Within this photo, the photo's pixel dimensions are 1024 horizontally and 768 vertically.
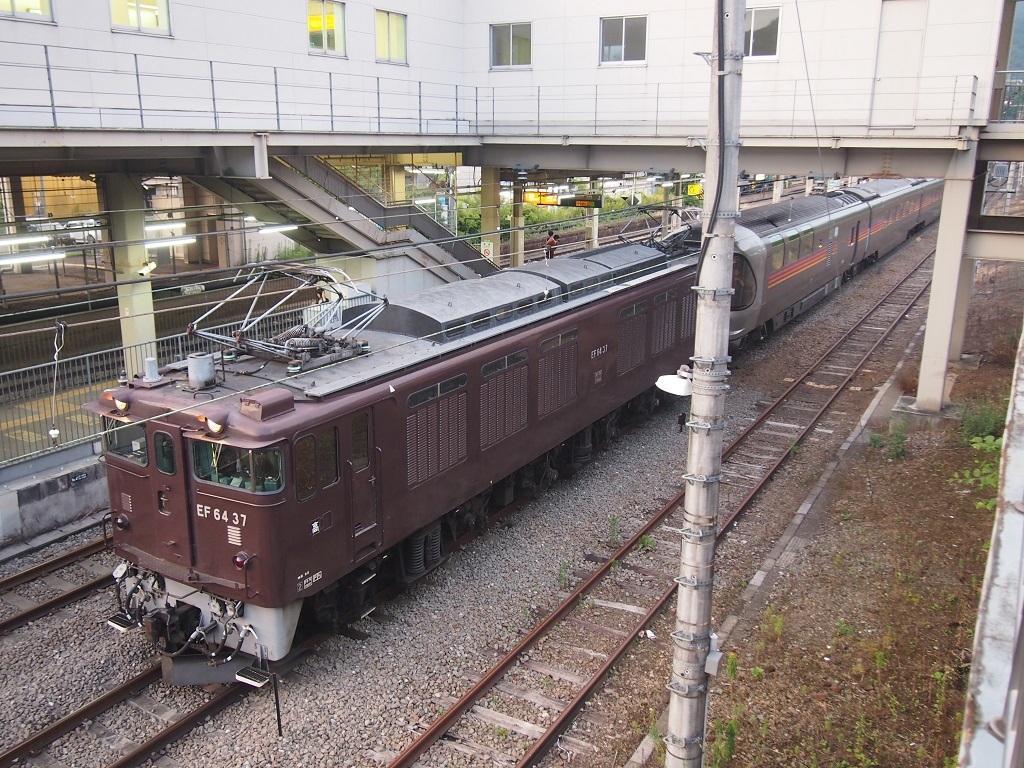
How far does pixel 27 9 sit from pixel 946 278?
1628cm

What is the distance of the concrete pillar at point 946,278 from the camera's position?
1549 centimetres

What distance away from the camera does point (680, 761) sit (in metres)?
6.71

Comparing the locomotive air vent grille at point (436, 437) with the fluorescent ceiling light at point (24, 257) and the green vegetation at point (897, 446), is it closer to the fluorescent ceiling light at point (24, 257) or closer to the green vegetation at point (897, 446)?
the fluorescent ceiling light at point (24, 257)

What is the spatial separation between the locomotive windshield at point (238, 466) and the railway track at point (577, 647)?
2700 mm

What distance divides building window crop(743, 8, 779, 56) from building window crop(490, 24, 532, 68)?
18.5 ft

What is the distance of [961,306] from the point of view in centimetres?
1864

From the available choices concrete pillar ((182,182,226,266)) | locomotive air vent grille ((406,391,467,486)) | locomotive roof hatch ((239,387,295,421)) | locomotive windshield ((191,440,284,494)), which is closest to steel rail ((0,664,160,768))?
locomotive windshield ((191,440,284,494))

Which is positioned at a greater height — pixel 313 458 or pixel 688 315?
pixel 313 458

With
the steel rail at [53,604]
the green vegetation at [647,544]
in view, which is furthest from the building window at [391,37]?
the steel rail at [53,604]

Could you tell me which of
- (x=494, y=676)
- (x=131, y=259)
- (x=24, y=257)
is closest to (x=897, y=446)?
(x=494, y=676)

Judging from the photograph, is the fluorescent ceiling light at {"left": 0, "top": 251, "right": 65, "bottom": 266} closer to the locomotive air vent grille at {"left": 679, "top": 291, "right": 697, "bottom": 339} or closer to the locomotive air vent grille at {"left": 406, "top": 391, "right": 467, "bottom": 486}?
the locomotive air vent grille at {"left": 406, "top": 391, "right": 467, "bottom": 486}

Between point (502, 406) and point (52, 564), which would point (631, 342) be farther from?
point (52, 564)

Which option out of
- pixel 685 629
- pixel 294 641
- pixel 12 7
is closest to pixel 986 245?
pixel 685 629

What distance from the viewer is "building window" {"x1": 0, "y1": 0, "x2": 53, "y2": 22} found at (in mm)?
12750
